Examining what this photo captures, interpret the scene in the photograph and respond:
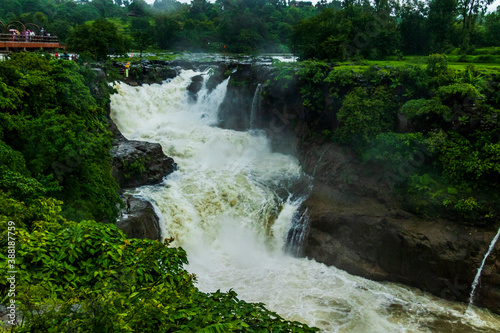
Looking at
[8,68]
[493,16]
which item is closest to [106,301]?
[8,68]

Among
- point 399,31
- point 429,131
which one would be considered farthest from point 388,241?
point 399,31

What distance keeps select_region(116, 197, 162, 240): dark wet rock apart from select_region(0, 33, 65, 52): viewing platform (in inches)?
425

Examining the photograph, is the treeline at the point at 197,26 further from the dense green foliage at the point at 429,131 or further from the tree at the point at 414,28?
the dense green foliage at the point at 429,131

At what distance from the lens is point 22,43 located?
17984 mm

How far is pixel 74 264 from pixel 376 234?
10762 millimetres

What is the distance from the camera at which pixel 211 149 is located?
762 inches

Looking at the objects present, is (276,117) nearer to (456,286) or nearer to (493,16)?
(456,286)

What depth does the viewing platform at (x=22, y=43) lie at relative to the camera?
57.3ft

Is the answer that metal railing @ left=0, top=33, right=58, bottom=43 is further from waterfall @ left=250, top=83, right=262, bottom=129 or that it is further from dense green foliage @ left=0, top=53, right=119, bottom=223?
waterfall @ left=250, top=83, right=262, bottom=129

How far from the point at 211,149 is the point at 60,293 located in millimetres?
15177

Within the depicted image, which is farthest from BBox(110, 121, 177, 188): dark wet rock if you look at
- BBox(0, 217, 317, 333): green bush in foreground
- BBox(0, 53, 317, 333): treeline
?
BBox(0, 217, 317, 333): green bush in foreground

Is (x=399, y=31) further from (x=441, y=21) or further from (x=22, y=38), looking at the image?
(x=22, y=38)

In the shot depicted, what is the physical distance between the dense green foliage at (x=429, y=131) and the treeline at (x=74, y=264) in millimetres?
10574

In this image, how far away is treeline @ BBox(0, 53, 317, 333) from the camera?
3.54 m
